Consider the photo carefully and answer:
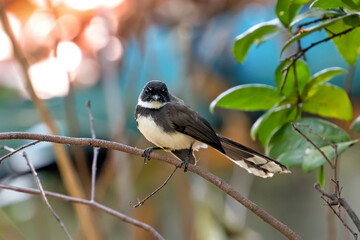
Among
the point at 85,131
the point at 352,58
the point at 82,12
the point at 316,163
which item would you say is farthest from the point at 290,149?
the point at 85,131

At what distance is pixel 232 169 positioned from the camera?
3301 millimetres

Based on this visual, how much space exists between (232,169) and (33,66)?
1394mm

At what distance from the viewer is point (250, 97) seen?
120cm

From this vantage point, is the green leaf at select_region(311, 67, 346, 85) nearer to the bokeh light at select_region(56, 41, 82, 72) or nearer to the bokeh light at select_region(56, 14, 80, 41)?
the bokeh light at select_region(56, 41, 82, 72)

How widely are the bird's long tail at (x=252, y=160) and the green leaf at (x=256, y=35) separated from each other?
0.24 m

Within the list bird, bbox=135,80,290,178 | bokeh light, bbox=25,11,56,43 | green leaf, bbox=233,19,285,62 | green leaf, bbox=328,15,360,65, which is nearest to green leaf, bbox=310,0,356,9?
green leaf, bbox=328,15,360,65

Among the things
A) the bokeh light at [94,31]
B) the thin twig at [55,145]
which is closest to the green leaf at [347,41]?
the thin twig at [55,145]

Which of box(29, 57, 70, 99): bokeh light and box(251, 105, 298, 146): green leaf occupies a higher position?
box(251, 105, 298, 146): green leaf

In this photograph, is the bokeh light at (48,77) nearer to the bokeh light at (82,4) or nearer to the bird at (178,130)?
the bokeh light at (82,4)

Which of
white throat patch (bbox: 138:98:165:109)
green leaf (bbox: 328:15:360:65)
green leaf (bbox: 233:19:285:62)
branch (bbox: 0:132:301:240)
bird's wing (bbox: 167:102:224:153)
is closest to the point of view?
branch (bbox: 0:132:301:240)

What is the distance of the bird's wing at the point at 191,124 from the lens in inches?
52.3

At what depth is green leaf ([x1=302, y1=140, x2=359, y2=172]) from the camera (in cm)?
102

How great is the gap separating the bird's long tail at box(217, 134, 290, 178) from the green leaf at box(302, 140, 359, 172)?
8 cm

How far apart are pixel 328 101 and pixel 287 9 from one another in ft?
0.84
